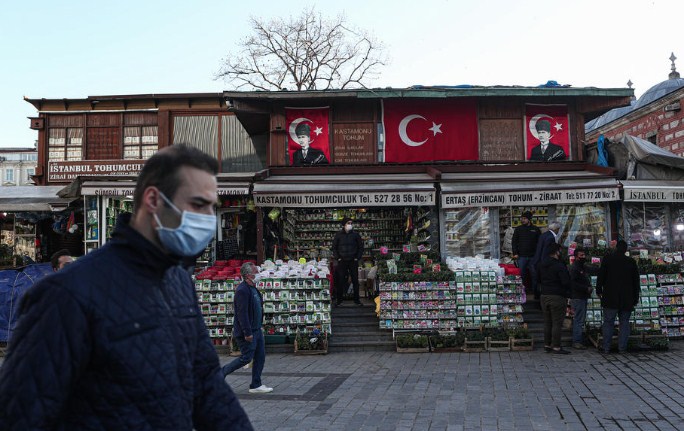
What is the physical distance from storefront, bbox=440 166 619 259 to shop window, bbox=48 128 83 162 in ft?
54.1

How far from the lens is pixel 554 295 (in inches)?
449

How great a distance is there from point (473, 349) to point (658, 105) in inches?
789

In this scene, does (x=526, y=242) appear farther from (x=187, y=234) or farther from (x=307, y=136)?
(x=187, y=234)

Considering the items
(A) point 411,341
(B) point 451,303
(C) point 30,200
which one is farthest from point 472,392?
(C) point 30,200

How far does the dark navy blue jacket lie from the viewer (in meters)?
1.76

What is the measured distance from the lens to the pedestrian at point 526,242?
1407 cm

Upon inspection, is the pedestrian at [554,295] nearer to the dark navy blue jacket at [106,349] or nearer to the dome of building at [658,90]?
the dark navy blue jacket at [106,349]

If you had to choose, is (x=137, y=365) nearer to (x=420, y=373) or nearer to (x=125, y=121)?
(x=420, y=373)

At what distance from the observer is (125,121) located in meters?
24.6

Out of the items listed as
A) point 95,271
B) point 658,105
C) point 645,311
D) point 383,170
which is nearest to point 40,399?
point 95,271

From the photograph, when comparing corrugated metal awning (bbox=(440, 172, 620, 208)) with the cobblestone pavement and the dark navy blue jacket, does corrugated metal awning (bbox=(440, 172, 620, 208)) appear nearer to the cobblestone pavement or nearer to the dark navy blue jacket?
the cobblestone pavement

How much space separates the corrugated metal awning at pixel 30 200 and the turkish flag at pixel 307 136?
749 centimetres

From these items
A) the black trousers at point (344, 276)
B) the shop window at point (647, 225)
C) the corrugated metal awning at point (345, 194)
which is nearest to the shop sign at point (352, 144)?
the corrugated metal awning at point (345, 194)

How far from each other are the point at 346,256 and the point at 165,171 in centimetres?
1216
